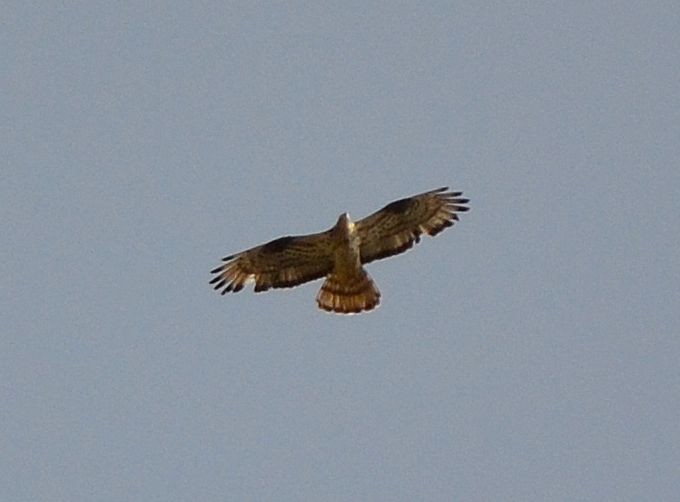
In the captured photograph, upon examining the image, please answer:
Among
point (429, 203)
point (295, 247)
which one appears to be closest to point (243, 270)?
point (295, 247)

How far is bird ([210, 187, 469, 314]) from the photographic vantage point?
23.2 meters

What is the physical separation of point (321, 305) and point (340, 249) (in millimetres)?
848

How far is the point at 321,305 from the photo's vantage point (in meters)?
23.5

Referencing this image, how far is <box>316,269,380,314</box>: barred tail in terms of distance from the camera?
23266 millimetres

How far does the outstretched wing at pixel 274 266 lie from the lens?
23438mm

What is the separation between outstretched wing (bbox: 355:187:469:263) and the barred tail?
30cm

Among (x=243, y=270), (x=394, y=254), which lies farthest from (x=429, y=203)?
(x=243, y=270)

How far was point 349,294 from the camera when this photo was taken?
2334 centimetres

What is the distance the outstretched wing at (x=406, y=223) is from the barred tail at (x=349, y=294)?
0.30 metres

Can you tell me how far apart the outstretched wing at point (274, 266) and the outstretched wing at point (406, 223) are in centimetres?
56

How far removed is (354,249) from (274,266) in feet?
4.03

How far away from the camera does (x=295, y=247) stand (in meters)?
23.3

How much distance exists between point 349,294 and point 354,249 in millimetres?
618

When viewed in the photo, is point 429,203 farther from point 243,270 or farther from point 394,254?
point 243,270
